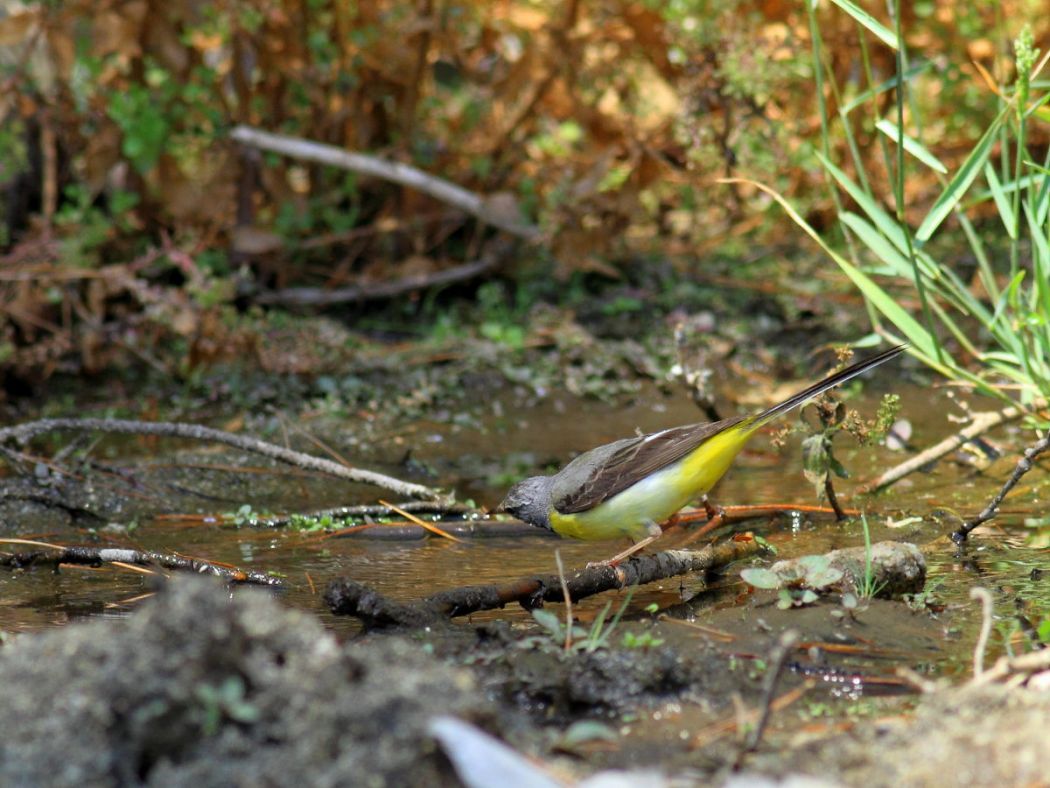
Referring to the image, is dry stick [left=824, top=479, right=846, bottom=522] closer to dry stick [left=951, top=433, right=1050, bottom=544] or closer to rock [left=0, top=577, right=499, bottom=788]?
dry stick [left=951, top=433, right=1050, bottom=544]

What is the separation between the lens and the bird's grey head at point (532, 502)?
5062 millimetres

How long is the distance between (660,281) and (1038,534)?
14.9ft

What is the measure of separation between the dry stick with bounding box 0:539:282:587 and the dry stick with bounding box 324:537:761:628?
26.5 inches

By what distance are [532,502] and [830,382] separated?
132 centimetres

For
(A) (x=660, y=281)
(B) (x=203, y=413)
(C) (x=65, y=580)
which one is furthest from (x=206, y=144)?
(C) (x=65, y=580)

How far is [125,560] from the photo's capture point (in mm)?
4555

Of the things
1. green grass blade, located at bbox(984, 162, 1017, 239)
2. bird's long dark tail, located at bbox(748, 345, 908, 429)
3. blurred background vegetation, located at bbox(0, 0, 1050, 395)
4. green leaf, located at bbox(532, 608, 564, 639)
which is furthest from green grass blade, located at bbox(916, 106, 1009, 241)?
blurred background vegetation, located at bbox(0, 0, 1050, 395)

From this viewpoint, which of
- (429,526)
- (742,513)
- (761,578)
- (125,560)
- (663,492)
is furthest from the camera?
(742,513)

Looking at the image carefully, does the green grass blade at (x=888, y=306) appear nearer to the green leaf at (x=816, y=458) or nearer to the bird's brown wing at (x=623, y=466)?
the green leaf at (x=816, y=458)

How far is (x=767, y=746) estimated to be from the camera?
2859 mm

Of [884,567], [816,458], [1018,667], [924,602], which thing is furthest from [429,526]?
[1018,667]

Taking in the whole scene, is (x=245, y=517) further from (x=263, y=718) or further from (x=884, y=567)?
(x=263, y=718)

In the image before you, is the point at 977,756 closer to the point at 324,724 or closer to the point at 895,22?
the point at 324,724

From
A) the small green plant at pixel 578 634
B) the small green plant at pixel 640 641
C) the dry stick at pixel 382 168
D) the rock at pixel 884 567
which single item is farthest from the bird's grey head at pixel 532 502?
the dry stick at pixel 382 168
